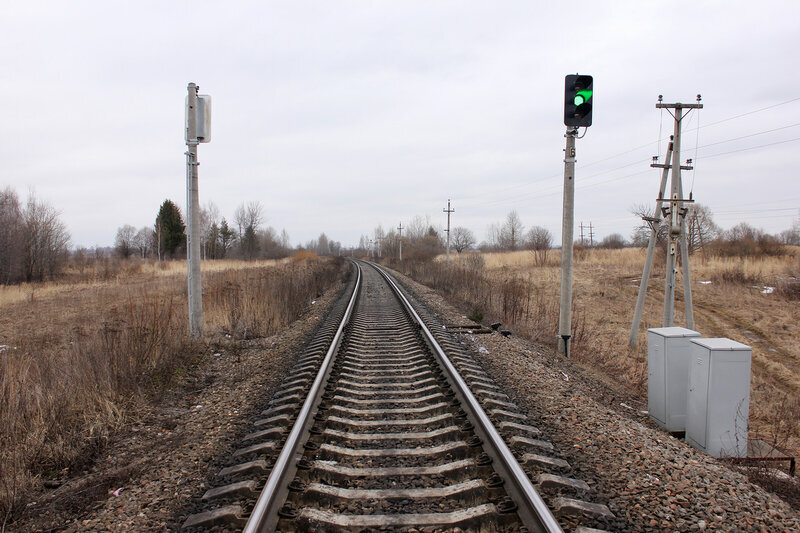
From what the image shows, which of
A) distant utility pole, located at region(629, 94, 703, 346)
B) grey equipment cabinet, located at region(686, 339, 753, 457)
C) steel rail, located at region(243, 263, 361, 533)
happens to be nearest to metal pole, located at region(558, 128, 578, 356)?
grey equipment cabinet, located at region(686, 339, 753, 457)

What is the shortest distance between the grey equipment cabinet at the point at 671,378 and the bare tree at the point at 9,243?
1520 inches

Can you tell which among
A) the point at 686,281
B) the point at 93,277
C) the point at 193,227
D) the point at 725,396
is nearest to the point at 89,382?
the point at 193,227

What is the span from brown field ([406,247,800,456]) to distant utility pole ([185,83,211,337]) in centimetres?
659

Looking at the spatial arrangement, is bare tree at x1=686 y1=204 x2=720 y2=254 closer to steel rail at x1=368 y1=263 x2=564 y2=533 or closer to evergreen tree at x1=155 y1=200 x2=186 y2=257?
steel rail at x1=368 y1=263 x2=564 y2=533

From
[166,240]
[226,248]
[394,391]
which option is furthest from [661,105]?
[226,248]

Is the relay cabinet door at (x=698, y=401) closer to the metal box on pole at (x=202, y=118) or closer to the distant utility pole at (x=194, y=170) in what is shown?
the distant utility pole at (x=194, y=170)

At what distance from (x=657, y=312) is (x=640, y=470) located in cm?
1706

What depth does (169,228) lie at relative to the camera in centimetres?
6531

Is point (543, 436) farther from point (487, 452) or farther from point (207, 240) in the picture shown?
point (207, 240)

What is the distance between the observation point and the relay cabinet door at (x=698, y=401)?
4.62m

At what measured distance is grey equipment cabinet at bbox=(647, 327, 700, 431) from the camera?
5.23 m

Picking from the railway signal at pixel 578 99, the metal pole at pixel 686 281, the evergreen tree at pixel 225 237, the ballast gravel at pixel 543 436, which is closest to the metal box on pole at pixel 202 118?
the ballast gravel at pixel 543 436

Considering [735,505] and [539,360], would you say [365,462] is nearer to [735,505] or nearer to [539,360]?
[735,505]

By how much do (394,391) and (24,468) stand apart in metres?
3.21
